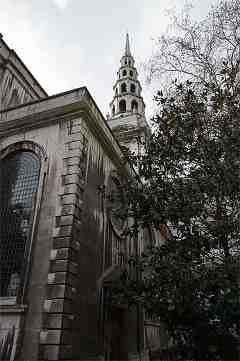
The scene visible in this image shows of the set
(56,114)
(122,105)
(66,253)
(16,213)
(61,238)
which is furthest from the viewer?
(122,105)

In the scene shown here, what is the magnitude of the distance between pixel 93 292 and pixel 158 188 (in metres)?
3.67

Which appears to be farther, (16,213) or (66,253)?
(16,213)

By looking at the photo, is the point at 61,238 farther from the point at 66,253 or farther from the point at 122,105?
the point at 122,105

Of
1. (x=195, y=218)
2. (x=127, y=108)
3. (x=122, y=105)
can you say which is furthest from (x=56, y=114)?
(x=122, y=105)

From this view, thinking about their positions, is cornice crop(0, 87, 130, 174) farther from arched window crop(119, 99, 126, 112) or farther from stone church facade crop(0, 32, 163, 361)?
arched window crop(119, 99, 126, 112)

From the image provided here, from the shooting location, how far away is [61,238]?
7.64 meters

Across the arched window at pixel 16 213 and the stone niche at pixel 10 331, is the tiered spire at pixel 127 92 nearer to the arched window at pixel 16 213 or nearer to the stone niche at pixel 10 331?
A: the arched window at pixel 16 213

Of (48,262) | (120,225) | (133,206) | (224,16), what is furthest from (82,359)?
(224,16)

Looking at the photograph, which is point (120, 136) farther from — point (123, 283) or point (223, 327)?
point (223, 327)

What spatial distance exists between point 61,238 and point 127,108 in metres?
23.8

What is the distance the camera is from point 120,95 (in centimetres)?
3084

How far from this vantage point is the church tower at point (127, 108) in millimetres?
24469

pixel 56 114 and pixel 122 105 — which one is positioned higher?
pixel 122 105

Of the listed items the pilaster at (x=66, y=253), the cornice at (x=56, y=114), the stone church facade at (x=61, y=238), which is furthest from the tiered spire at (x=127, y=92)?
the pilaster at (x=66, y=253)
